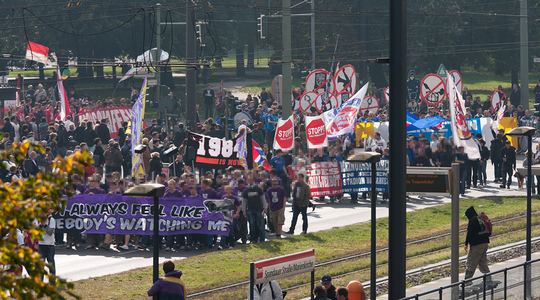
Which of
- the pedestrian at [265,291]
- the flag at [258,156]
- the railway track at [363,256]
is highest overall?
the flag at [258,156]

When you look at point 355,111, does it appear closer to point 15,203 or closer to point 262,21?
point 262,21

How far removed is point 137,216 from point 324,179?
331 inches

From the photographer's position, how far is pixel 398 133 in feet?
44.0

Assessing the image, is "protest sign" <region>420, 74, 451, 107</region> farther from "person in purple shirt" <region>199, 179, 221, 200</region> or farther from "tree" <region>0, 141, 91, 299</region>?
"tree" <region>0, 141, 91, 299</region>

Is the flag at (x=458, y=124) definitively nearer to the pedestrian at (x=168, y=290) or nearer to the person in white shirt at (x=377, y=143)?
the person in white shirt at (x=377, y=143)

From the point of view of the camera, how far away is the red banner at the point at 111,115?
44594mm

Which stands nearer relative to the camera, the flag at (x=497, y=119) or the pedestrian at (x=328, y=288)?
the pedestrian at (x=328, y=288)

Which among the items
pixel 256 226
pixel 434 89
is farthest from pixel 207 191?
pixel 434 89

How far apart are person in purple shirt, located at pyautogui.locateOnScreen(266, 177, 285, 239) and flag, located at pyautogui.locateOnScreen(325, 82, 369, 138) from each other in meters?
8.57

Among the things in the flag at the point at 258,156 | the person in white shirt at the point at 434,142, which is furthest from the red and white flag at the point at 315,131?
the person in white shirt at the point at 434,142

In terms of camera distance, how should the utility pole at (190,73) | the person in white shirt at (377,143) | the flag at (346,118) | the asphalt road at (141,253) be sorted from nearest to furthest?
the asphalt road at (141,253) → the flag at (346,118) → the person in white shirt at (377,143) → the utility pole at (190,73)

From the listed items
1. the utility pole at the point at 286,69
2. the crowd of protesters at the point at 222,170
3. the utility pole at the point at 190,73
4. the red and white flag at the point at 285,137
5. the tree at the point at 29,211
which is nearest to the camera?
→ the tree at the point at 29,211

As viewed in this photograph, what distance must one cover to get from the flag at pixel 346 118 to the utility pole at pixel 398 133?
974 inches

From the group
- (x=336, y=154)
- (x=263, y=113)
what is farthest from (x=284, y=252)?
(x=263, y=113)
